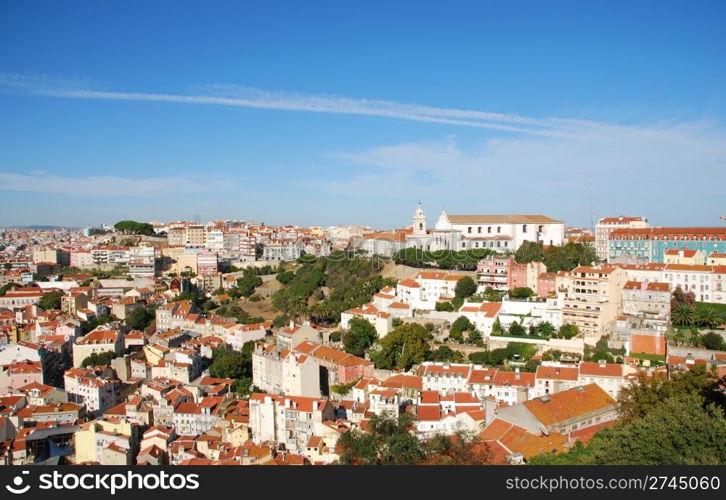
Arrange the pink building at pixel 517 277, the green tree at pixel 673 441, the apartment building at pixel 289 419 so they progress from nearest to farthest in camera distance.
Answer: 1. the green tree at pixel 673 441
2. the apartment building at pixel 289 419
3. the pink building at pixel 517 277

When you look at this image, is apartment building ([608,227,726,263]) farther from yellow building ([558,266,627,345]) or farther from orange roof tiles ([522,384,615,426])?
orange roof tiles ([522,384,615,426])

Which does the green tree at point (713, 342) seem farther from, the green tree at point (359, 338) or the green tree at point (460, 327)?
the green tree at point (359, 338)

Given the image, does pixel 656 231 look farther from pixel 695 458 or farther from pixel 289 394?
pixel 695 458

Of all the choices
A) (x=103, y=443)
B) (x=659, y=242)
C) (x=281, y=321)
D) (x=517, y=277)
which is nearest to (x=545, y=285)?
(x=517, y=277)

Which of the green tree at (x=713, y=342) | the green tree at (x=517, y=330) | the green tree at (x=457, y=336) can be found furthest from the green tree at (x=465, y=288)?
the green tree at (x=713, y=342)

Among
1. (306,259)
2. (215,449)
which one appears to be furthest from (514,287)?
(306,259)

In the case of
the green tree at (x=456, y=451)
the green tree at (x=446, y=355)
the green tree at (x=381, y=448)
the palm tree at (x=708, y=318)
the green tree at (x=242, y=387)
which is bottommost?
the green tree at (x=242, y=387)

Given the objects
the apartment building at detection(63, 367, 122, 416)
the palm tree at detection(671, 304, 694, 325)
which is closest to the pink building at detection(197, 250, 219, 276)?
the apartment building at detection(63, 367, 122, 416)
